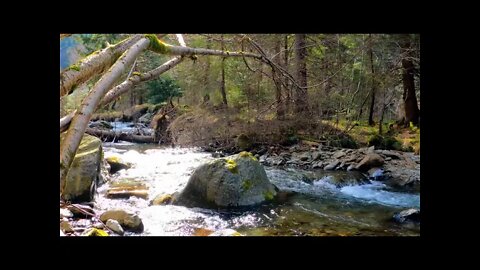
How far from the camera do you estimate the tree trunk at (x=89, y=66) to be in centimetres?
249

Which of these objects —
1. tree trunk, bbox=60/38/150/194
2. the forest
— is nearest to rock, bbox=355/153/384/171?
the forest

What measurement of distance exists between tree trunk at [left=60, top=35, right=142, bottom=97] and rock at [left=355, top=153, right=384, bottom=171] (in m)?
4.29

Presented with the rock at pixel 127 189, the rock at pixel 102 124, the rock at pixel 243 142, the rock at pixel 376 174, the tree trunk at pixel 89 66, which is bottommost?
the rock at pixel 127 189

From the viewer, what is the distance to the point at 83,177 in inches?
188

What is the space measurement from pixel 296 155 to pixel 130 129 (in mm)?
4984

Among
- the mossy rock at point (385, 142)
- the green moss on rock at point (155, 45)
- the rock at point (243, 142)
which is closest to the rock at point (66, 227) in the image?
the green moss on rock at point (155, 45)

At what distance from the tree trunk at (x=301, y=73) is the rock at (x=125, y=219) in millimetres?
3614

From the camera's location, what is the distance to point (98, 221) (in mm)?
3846

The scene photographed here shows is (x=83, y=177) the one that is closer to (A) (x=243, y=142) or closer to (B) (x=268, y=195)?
(B) (x=268, y=195)

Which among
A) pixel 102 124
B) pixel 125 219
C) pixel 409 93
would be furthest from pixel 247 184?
pixel 102 124

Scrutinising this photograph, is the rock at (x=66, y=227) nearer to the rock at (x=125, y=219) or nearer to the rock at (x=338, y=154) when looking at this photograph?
the rock at (x=125, y=219)

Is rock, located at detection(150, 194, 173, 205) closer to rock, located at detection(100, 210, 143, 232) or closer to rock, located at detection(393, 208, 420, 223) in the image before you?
rock, located at detection(100, 210, 143, 232)
